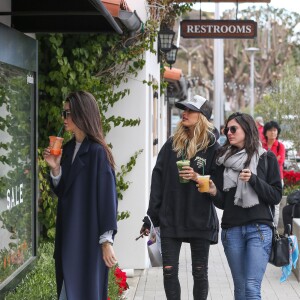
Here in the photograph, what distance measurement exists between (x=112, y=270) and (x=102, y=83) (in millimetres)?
2190

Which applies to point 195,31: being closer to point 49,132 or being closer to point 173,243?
point 49,132

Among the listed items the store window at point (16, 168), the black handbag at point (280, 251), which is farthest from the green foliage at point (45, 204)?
the black handbag at point (280, 251)

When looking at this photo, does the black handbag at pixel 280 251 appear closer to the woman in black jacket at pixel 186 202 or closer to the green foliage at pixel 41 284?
the woman in black jacket at pixel 186 202

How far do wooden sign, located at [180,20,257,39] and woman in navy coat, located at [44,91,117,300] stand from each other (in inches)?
323

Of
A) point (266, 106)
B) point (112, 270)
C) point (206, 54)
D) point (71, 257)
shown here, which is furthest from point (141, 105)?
point (206, 54)

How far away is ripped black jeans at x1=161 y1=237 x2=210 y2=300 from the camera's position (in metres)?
6.87

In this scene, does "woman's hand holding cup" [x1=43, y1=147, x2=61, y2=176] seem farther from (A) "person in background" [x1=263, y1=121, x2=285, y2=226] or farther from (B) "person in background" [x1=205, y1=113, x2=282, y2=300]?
(A) "person in background" [x1=263, y1=121, x2=285, y2=226]

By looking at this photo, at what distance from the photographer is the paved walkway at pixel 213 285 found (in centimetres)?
902

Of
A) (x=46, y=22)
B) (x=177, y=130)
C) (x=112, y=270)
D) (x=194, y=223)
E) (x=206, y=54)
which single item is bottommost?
(x=112, y=270)

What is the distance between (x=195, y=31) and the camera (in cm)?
1401

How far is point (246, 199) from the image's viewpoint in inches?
260

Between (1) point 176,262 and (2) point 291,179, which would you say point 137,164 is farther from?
(2) point 291,179

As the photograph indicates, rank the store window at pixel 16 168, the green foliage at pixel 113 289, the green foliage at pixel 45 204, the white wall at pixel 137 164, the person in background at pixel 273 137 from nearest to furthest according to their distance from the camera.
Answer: the store window at pixel 16 168
the green foliage at pixel 113 289
the green foliage at pixel 45 204
the white wall at pixel 137 164
the person in background at pixel 273 137

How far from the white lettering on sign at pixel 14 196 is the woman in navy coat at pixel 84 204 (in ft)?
3.19
